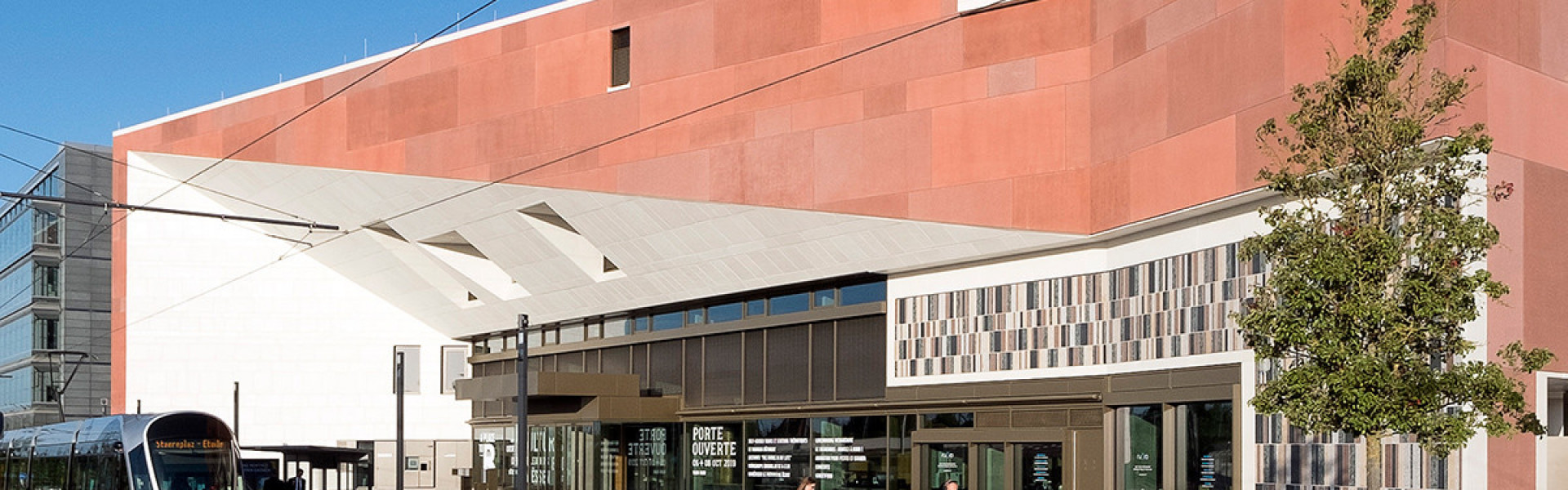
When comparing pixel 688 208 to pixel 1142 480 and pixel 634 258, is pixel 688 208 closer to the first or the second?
pixel 634 258

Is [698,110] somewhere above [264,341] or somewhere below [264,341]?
above

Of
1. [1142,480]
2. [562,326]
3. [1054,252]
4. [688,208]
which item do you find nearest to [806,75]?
[688,208]

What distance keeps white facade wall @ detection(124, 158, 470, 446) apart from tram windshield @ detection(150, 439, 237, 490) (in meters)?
24.4

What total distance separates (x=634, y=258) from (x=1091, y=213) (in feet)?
41.2

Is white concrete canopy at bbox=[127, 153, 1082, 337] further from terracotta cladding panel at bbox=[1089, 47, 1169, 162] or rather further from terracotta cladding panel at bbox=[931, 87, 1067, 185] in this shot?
terracotta cladding panel at bbox=[1089, 47, 1169, 162]

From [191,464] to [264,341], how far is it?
27.1 metres

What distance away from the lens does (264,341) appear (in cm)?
5294

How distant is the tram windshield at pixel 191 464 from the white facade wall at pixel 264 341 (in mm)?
24403

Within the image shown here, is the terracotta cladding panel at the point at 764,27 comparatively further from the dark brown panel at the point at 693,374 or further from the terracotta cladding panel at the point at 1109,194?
the dark brown panel at the point at 693,374

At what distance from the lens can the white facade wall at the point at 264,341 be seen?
51.4 metres

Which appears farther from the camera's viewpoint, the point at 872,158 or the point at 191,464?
the point at 872,158

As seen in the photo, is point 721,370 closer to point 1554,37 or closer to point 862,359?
point 862,359

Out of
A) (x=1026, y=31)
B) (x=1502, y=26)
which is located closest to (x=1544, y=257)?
(x=1502, y=26)

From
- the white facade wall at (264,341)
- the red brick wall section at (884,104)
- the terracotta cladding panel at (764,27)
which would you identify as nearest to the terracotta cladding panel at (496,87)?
the red brick wall section at (884,104)
